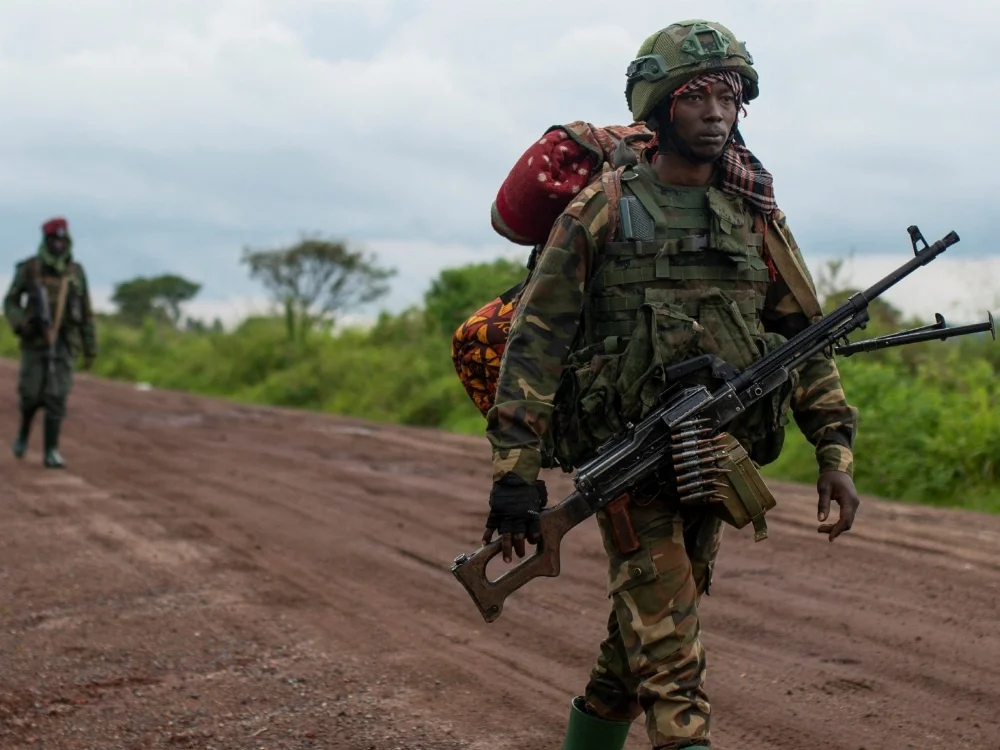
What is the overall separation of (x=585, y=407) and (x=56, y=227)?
8.95 m

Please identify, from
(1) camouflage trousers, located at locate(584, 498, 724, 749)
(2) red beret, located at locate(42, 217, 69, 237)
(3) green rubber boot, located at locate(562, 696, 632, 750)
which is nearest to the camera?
(1) camouflage trousers, located at locate(584, 498, 724, 749)

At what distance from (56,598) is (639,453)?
13.9 feet

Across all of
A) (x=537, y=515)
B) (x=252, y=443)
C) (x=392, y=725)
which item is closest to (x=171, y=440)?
(x=252, y=443)

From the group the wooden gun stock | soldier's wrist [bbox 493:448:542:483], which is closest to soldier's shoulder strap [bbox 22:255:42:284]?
the wooden gun stock

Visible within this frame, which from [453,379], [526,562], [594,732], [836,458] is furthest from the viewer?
[453,379]

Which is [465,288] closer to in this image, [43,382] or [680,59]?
[43,382]

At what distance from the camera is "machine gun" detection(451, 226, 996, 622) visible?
3451 mm

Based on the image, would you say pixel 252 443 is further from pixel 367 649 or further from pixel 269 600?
pixel 367 649

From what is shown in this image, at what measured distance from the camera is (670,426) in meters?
3.42

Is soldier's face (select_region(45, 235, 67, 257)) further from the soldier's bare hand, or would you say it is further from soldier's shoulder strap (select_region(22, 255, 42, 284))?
the soldier's bare hand

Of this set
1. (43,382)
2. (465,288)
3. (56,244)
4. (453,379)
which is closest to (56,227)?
(56,244)

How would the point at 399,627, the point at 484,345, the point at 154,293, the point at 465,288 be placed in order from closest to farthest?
the point at 484,345 < the point at 399,627 < the point at 465,288 < the point at 154,293

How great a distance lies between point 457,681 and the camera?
17.5ft

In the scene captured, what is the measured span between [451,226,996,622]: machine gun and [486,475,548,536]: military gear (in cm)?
6
